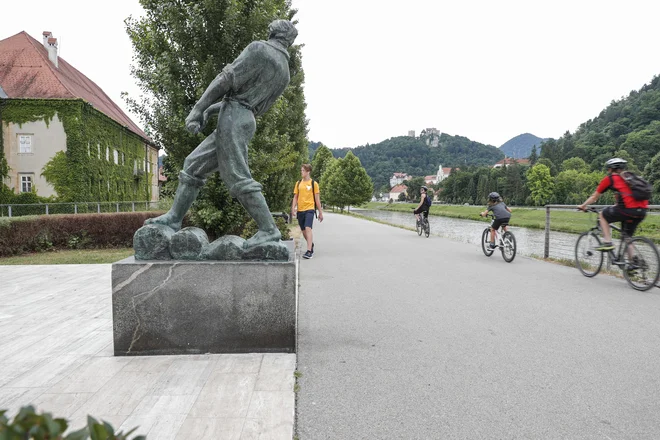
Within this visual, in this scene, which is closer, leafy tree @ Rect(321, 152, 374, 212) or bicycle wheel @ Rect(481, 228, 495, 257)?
bicycle wheel @ Rect(481, 228, 495, 257)

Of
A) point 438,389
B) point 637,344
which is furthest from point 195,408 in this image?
point 637,344

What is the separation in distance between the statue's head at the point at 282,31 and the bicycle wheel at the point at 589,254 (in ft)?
20.1

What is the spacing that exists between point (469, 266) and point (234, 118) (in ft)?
20.8

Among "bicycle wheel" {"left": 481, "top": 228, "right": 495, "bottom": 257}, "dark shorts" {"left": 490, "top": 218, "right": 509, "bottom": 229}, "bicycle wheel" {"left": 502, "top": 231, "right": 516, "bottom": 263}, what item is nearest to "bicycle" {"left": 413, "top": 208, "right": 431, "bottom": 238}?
"bicycle wheel" {"left": 481, "top": 228, "right": 495, "bottom": 257}

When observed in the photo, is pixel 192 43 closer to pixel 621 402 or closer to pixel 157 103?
pixel 157 103

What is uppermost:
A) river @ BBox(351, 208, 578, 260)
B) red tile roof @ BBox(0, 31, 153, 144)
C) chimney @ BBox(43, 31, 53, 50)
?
chimney @ BBox(43, 31, 53, 50)

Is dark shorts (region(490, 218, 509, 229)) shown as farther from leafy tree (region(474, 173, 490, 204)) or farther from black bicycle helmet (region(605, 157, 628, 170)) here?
leafy tree (region(474, 173, 490, 204))

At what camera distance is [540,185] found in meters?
85.3

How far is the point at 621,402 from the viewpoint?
2846 mm

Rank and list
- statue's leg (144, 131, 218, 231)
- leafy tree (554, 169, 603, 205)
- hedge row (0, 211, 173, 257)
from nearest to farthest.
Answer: statue's leg (144, 131, 218, 231) < hedge row (0, 211, 173, 257) < leafy tree (554, 169, 603, 205)

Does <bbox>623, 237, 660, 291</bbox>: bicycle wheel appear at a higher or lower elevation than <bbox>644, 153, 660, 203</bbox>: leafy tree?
lower

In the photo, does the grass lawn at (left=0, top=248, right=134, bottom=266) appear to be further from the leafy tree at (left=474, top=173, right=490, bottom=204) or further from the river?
the leafy tree at (left=474, top=173, right=490, bottom=204)

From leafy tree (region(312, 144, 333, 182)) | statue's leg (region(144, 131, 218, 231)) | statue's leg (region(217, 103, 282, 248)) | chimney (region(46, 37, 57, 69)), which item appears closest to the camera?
statue's leg (region(217, 103, 282, 248))

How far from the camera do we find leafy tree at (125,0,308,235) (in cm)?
1146
